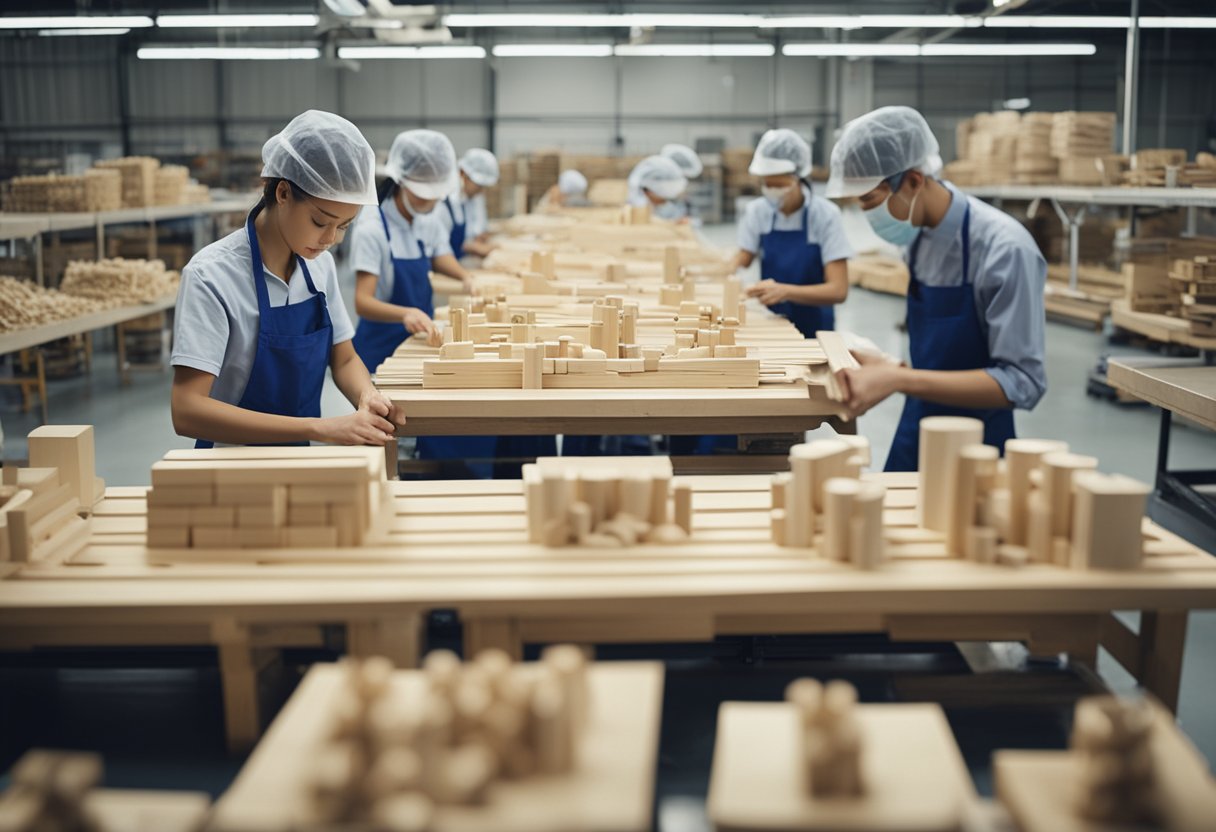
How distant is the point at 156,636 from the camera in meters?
2.20

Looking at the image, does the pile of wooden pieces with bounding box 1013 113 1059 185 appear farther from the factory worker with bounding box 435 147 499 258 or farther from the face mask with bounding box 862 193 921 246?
the face mask with bounding box 862 193 921 246

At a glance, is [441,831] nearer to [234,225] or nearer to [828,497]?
[828,497]

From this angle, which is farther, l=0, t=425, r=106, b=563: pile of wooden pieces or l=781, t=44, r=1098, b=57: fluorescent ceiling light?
l=781, t=44, r=1098, b=57: fluorescent ceiling light

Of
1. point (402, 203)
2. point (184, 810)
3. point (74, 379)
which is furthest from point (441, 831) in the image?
point (74, 379)

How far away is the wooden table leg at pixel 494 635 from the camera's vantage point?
2.20 m

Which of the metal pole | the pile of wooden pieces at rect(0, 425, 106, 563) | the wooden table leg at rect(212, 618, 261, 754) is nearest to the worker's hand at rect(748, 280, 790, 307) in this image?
the pile of wooden pieces at rect(0, 425, 106, 563)

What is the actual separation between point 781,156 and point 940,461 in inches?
159

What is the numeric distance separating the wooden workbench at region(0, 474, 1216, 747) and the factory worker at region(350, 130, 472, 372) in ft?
8.93

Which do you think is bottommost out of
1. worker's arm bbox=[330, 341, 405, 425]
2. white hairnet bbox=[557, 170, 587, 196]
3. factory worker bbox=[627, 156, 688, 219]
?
worker's arm bbox=[330, 341, 405, 425]

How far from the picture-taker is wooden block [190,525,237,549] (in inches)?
94.0

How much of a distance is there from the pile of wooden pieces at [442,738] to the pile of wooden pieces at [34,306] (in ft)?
19.8

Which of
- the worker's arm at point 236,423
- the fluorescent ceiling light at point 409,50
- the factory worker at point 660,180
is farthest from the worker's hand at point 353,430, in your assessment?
the fluorescent ceiling light at point 409,50

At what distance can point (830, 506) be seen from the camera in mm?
2312

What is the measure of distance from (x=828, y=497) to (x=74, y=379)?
8.78m
